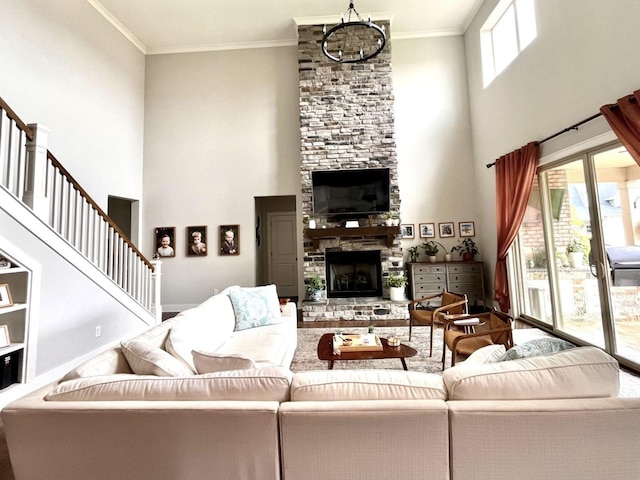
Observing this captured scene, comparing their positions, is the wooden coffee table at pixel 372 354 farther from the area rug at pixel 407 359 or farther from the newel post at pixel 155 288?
the newel post at pixel 155 288

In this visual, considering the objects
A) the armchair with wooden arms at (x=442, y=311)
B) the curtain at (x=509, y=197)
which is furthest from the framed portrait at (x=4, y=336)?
the curtain at (x=509, y=197)

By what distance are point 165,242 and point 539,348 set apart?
6.40 m

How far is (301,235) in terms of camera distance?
6285 millimetres

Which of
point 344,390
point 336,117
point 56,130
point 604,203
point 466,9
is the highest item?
point 466,9

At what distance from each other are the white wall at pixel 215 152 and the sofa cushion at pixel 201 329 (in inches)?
129

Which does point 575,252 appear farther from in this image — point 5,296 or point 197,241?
point 197,241

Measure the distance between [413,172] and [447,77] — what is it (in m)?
2.05

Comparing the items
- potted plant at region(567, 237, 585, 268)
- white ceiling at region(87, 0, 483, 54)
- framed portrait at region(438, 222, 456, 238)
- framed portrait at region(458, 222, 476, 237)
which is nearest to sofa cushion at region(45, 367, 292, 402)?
potted plant at region(567, 237, 585, 268)

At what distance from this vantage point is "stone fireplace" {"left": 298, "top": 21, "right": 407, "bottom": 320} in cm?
584

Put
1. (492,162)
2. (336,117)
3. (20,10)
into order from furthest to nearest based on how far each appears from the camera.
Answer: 1. (336,117)
2. (492,162)
3. (20,10)

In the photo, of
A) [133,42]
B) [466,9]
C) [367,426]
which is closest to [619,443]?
[367,426]

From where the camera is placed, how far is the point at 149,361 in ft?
5.25

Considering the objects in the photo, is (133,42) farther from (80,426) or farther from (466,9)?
(80,426)

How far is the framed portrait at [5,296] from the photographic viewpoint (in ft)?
8.96
